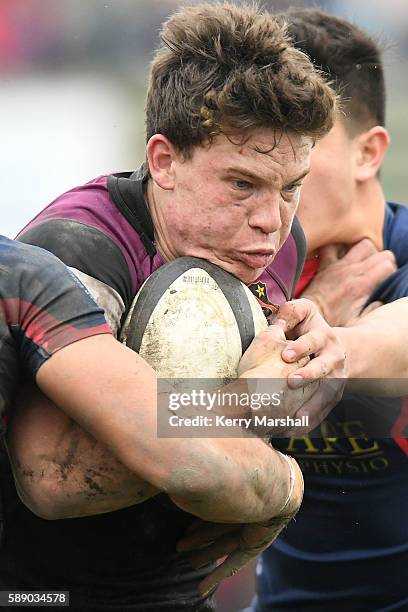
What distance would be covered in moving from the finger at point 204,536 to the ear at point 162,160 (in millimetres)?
934

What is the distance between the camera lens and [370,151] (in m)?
4.38

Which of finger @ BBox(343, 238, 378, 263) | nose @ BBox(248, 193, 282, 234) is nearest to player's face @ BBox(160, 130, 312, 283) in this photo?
nose @ BBox(248, 193, 282, 234)

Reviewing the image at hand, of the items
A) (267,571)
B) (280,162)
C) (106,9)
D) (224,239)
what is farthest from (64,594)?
(106,9)

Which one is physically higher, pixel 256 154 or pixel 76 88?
pixel 256 154

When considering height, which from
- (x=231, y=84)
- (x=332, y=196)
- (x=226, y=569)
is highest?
(x=231, y=84)

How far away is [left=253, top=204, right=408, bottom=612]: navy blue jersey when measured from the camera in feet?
13.5

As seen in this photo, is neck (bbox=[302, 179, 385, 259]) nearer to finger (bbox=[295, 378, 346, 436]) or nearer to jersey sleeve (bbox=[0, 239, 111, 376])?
finger (bbox=[295, 378, 346, 436])

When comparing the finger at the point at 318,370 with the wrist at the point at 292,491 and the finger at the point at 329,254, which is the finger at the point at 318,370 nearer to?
the wrist at the point at 292,491

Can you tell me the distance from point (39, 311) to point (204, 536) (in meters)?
0.89

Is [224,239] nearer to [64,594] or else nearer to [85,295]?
[85,295]

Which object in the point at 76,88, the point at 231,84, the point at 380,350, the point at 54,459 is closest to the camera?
the point at 54,459

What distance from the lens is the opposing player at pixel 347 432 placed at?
13.5ft

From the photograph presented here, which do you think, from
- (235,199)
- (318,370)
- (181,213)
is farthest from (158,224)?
(318,370)

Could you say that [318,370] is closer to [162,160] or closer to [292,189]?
[292,189]
